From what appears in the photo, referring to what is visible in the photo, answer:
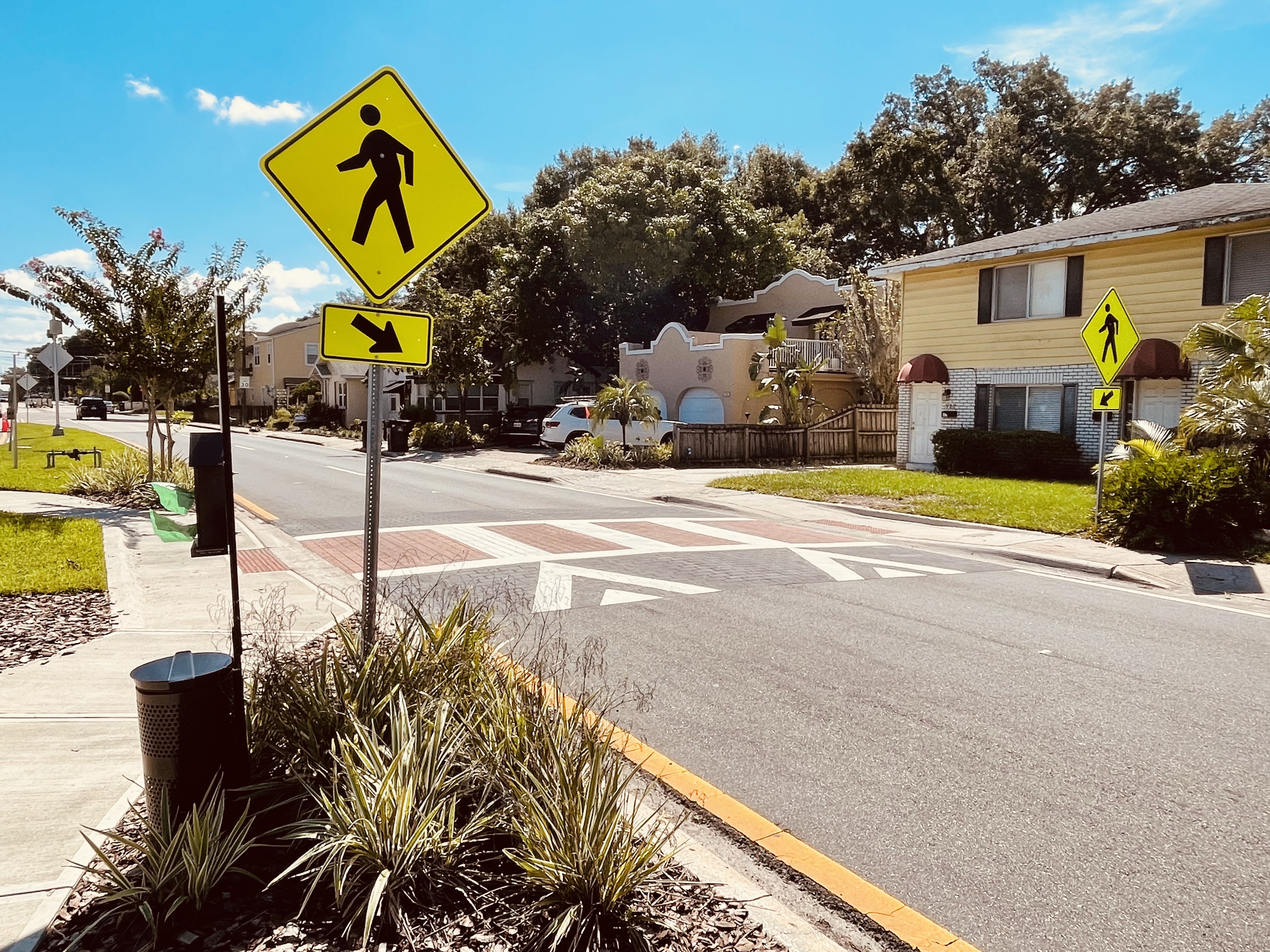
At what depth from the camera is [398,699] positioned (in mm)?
3928

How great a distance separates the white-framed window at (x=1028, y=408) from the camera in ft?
68.4

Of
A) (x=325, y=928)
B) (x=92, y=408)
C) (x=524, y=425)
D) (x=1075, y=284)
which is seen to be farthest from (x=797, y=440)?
(x=92, y=408)

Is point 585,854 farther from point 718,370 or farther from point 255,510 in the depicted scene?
point 718,370

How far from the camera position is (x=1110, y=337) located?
12047 mm

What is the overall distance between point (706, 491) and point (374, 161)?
14.5 m

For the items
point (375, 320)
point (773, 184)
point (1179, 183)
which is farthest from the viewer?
point (773, 184)

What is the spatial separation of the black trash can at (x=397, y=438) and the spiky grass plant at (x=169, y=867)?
29.8 m

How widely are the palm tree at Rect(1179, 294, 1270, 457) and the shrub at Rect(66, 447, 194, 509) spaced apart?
15178 millimetres

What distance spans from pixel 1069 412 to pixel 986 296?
3543 mm

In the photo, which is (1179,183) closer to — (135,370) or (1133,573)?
(1133,573)

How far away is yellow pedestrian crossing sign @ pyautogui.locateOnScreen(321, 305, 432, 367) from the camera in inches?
165

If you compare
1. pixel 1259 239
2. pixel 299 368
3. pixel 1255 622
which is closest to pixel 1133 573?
pixel 1255 622

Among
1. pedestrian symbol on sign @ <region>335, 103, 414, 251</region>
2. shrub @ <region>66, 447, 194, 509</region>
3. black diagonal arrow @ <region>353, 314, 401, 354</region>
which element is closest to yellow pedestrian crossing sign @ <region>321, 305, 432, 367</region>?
black diagonal arrow @ <region>353, 314, 401, 354</region>

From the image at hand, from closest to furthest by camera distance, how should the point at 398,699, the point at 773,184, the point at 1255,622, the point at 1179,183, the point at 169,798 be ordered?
the point at 169,798 → the point at 398,699 → the point at 1255,622 → the point at 1179,183 → the point at 773,184
